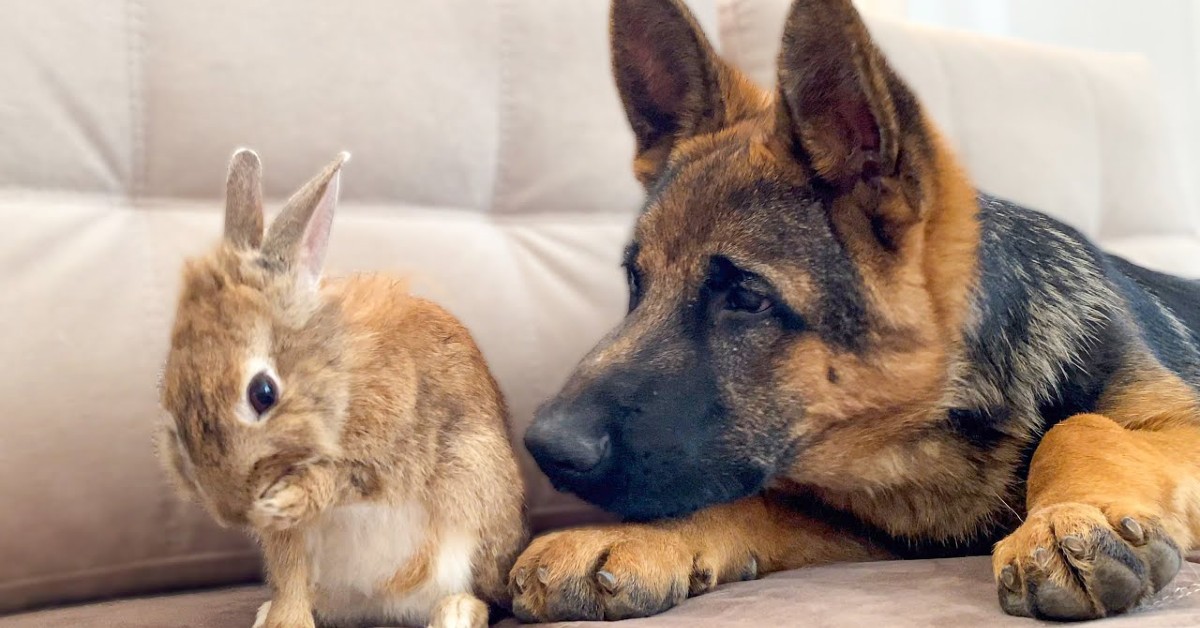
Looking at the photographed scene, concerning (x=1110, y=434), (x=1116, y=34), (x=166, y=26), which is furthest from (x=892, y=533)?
(x=1116, y=34)

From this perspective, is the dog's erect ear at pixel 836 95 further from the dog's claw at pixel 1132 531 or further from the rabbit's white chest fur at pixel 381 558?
the rabbit's white chest fur at pixel 381 558

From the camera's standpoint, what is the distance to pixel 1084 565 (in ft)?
3.43

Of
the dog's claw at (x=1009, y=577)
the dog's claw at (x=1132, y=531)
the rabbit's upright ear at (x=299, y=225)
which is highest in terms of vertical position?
the rabbit's upright ear at (x=299, y=225)

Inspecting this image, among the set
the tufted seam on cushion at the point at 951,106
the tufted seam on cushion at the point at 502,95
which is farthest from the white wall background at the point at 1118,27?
the tufted seam on cushion at the point at 502,95

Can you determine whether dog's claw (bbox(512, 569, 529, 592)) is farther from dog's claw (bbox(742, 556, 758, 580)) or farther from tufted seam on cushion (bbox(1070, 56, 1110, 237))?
tufted seam on cushion (bbox(1070, 56, 1110, 237))

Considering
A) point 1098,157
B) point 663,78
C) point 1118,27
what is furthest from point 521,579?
point 1118,27

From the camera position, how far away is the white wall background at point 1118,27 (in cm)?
341

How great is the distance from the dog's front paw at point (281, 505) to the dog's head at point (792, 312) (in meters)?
0.33

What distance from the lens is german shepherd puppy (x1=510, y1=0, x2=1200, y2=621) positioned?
128 centimetres

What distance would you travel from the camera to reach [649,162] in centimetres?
175

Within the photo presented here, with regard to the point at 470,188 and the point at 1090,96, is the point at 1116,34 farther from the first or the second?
the point at 470,188

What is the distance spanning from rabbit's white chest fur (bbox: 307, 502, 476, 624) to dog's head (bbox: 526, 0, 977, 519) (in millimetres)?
183

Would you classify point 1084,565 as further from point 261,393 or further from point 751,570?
point 261,393

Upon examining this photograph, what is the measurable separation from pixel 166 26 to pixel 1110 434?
5.73ft
